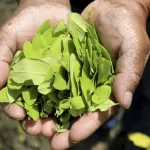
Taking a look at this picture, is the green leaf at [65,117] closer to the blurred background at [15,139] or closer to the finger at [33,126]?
the finger at [33,126]

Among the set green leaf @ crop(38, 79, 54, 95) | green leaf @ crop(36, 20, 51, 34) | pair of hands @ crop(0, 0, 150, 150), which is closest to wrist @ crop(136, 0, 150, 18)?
pair of hands @ crop(0, 0, 150, 150)

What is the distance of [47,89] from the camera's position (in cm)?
122

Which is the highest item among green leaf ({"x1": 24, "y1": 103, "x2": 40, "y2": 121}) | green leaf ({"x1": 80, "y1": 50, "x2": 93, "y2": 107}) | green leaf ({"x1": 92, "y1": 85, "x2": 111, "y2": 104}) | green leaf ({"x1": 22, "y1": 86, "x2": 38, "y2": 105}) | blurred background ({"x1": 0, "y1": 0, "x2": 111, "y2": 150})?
green leaf ({"x1": 80, "y1": 50, "x2": 93, "y2": 107})

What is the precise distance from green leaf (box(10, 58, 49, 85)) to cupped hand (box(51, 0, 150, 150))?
15 cm

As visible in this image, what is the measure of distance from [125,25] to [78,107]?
0.26m

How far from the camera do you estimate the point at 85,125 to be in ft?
4.02

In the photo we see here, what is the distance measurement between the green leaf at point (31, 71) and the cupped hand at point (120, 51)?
150 millimetres

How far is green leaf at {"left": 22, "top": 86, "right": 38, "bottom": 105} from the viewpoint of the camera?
1241mm

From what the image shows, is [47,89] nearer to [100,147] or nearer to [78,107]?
[78,107]

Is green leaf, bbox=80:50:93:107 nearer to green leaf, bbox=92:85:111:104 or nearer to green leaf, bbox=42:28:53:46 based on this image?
green leaf, bbox=92:85:111:104

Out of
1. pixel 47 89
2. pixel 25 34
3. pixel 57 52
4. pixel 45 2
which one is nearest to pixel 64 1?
pixel 45 2

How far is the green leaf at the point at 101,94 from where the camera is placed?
1198 millimetres

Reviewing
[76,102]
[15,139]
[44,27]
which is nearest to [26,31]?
[44,27]

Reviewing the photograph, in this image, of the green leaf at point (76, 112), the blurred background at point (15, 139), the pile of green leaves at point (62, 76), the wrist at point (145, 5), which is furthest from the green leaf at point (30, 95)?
the blurred background at point (15, 139)
